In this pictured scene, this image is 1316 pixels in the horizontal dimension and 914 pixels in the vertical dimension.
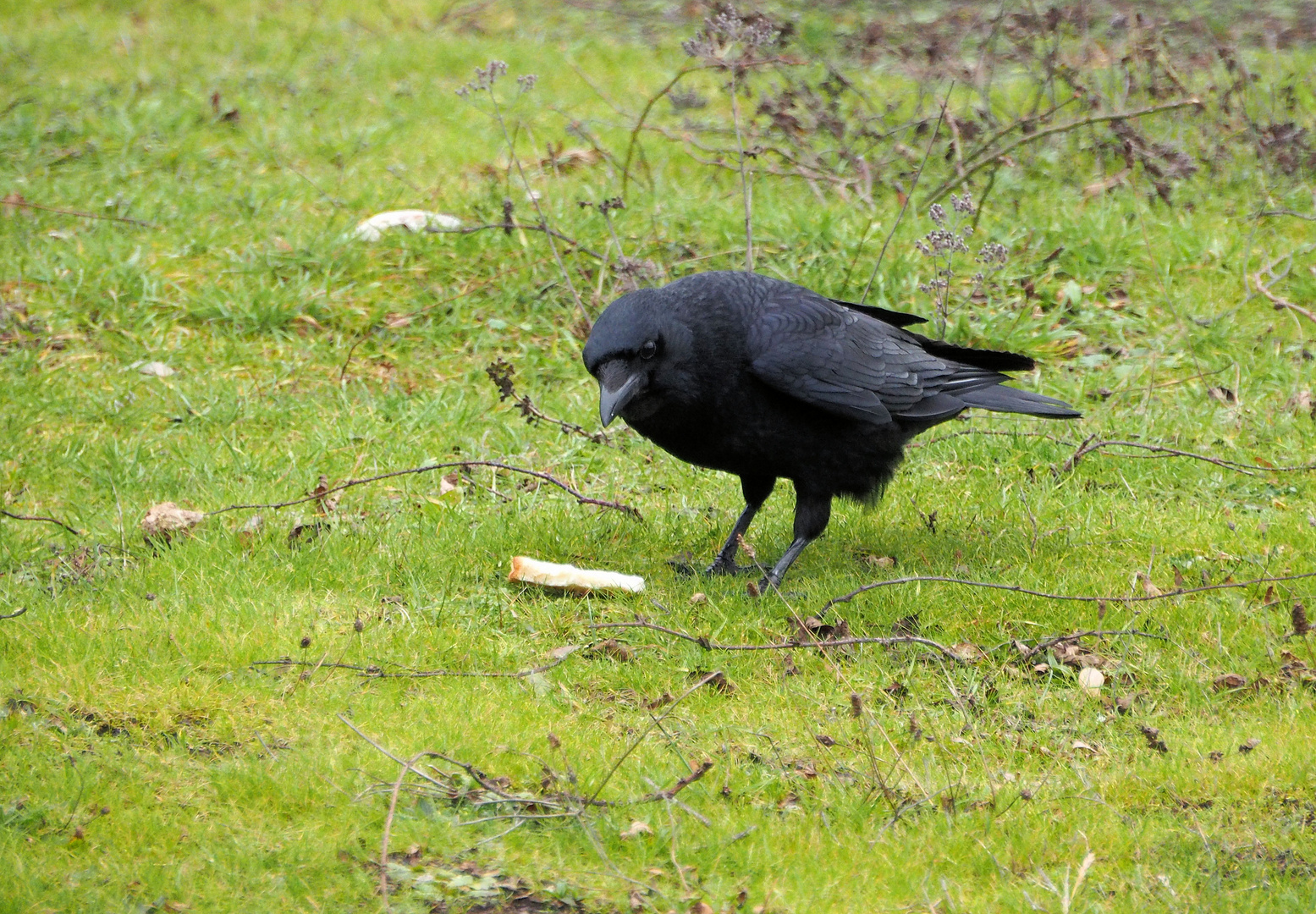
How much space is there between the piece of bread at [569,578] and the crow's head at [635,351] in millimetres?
613

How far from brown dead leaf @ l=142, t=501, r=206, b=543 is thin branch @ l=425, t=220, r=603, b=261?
7.29 ft

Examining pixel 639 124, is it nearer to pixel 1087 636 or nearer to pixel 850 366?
pixel 850 366

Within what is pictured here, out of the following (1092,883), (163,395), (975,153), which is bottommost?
(163,395)

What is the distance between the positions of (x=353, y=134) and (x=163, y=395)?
3.33m

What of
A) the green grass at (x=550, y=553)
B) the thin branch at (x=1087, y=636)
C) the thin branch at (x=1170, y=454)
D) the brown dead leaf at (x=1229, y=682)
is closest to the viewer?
the green grass at (x=550, y=553)

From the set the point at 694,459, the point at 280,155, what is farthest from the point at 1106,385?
the point at 280,155

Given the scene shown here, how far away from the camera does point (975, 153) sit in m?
7.21

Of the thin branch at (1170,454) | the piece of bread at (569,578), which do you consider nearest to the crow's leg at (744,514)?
the piece of bread at (569,578)

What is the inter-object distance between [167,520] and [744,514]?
2.21 metres

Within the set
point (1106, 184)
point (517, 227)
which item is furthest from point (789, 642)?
point (1106, 184)

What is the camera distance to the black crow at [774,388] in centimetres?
437

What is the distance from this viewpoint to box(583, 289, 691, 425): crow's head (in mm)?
4254

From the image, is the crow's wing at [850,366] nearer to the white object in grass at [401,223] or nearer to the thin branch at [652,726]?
the thin branch at [652,726]

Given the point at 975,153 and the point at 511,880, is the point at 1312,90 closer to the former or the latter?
the point at 975,153
